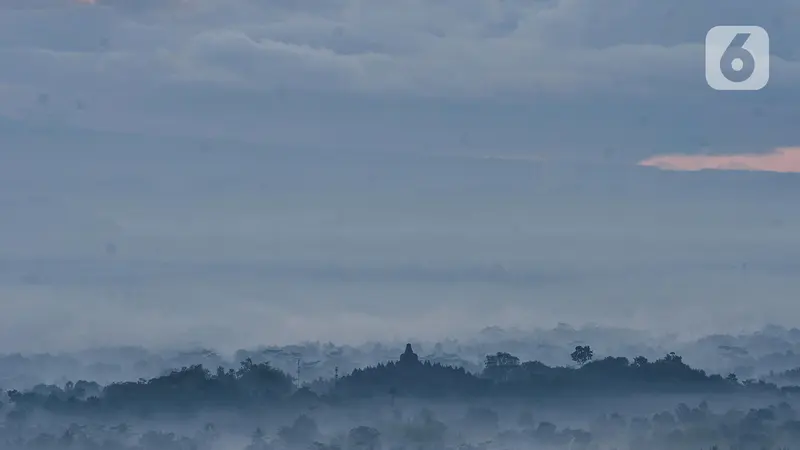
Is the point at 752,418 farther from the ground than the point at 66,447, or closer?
farther from the ground

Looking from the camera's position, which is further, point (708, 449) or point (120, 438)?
point (120, 438)

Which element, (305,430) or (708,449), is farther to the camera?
(305,430)

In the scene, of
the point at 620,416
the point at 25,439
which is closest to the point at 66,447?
the point at 25,439

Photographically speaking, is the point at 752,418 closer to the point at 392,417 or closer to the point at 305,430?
the point at 392,417

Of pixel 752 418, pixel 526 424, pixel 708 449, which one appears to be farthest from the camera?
pixel 526 424

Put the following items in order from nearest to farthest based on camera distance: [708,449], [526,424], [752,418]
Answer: [708,449]
[752,418]
[526,424]

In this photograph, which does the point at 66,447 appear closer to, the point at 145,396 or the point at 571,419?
the point at 145,396

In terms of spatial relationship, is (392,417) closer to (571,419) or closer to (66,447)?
(571,419)

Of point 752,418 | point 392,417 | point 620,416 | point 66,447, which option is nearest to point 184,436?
point 66,447
